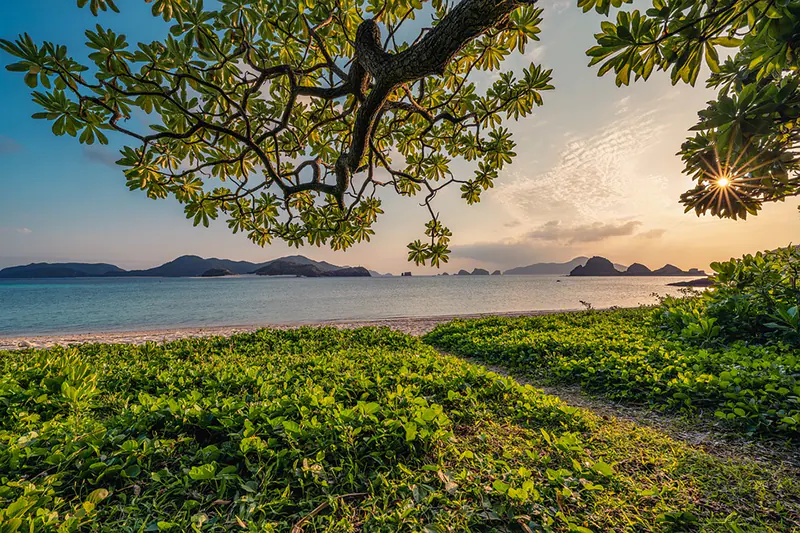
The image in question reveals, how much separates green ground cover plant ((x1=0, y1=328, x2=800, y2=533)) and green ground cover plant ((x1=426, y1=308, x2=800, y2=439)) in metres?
1.15

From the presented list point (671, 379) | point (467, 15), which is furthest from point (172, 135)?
point (671, 379)

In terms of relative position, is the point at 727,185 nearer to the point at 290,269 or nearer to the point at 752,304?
the point at 752,304

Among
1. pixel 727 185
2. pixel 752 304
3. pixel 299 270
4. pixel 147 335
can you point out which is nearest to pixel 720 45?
pixel 727 185

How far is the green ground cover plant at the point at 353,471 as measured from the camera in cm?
170

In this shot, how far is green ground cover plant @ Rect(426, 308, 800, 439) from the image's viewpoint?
3.34 m

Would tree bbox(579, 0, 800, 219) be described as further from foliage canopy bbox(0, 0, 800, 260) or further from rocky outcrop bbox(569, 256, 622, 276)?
rocky outcrop bbox(569, 256, 622, 276)

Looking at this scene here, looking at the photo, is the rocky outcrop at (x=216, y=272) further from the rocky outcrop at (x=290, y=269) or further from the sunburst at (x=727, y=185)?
the sunburst at (x=727, y=185)

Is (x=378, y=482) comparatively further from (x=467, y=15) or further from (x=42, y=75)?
(x=42, y=75)

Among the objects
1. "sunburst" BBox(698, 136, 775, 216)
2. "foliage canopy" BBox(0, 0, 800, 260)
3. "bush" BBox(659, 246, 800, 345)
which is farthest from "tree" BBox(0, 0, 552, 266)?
"bush" BBox(659, 246, 800, 345)

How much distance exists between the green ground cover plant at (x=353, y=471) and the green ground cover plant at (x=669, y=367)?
1153mm

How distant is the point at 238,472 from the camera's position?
2.06 m

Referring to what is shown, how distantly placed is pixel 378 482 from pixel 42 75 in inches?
147

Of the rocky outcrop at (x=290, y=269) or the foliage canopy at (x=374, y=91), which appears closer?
the foliage canopy at (x=374, y=91)

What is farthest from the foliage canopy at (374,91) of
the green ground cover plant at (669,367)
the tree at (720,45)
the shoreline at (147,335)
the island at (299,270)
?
the island at (299,270)
